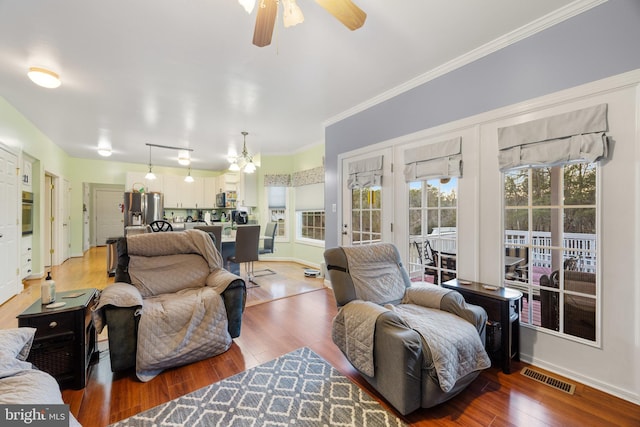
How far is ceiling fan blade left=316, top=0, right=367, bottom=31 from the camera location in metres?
1.49

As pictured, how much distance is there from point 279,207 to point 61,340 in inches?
194

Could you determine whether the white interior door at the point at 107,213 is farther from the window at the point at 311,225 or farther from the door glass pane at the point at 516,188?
the door glass pane at the point at 516,188

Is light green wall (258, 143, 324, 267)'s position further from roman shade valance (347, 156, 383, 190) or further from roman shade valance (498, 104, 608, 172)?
roman shade valance (498, 104, 608, 172)

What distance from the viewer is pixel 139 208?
634cm

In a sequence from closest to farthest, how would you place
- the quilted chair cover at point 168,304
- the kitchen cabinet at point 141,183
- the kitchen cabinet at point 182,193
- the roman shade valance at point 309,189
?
the quilted chair cover at point 168,304
the roman shade valance at point 309,189
the kitchen cabinet at point 141,183
the kitchen cabinet at point 182,193

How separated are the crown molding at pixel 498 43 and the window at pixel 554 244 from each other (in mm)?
1090

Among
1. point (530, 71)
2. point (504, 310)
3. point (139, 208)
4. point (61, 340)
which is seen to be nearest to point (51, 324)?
point (61, 340)

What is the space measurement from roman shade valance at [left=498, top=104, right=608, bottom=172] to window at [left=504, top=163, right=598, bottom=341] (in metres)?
0.14

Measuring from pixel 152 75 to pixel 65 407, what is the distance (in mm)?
2976

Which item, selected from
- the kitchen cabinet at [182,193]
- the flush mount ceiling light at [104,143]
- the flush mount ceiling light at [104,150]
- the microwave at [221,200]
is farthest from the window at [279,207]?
the flush mount ceiling light at [104,150]

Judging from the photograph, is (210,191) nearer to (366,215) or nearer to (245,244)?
(245,244)

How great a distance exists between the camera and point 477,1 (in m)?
1.89

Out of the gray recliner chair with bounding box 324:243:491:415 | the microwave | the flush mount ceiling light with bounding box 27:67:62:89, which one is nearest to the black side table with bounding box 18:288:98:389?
the gray recliner chair with bounding box 324:243:491:415

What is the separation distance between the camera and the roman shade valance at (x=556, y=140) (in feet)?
6.00
